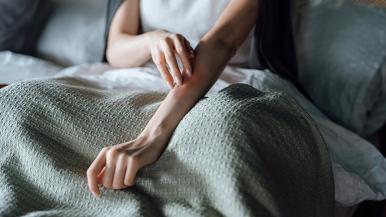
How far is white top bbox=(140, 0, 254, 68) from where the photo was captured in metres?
1.46

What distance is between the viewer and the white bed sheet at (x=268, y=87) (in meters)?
1.23

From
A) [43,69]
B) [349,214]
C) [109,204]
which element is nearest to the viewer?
[109,204]

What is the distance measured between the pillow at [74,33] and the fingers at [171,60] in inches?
22.5

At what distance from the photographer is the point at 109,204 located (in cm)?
96

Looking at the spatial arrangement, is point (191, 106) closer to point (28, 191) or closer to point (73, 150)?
point (73, 150)

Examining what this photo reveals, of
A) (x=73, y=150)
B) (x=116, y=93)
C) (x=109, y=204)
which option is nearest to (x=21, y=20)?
(x=116, y=93)

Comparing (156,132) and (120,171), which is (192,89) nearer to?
(156,132)

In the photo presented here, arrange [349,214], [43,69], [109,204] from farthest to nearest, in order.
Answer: [43,69]
[349,214]
[109,204]

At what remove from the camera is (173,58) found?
1.11 metres

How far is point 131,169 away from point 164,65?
0.28 m

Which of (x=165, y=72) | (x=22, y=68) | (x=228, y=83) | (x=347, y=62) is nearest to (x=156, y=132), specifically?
(x=165, y=72)

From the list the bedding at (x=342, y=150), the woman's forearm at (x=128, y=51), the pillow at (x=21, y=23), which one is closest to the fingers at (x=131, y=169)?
the bedding at (x=342, y=150)

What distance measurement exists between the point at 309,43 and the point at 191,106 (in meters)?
0.43

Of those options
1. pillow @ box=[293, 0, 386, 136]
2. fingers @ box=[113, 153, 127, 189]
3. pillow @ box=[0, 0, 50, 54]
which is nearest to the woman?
fingers @ box=[113, 153, 127, 189]
